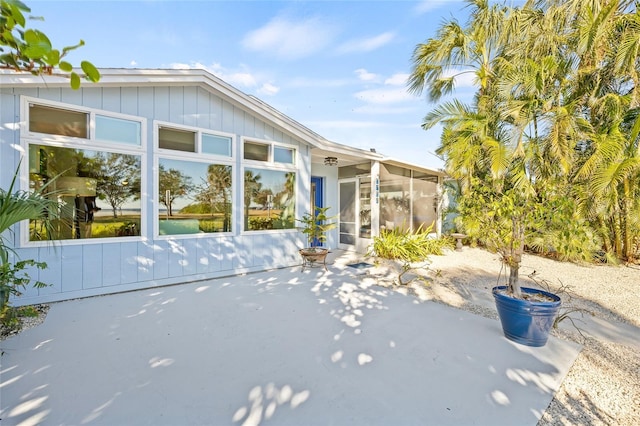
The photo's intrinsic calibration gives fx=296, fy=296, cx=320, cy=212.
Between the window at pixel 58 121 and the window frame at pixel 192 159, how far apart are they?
91 cm

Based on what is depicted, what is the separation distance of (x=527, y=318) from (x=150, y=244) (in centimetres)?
513

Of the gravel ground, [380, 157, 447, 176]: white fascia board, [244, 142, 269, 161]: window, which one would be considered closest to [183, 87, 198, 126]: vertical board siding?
[244, 142, 269, 161]: window

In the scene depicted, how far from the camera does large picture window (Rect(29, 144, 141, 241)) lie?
3.95m

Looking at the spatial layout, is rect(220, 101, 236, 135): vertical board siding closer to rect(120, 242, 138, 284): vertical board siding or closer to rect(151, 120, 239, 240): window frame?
rect(151, 120, 239, 240): window frame

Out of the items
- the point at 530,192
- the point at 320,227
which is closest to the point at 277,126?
the point at 320,227

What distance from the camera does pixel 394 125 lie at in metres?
13.3

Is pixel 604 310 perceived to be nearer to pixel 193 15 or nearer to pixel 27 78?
pixel 27 78

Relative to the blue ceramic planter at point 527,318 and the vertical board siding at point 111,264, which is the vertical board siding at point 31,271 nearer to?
the vertical board siding at point 111,264

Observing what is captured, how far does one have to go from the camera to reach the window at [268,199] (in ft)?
19.2

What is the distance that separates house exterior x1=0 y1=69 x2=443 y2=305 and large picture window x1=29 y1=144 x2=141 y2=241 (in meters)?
0.01

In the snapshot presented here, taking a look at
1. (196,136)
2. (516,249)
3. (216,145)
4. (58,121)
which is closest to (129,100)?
(58,121)

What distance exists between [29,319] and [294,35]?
784 centimetres

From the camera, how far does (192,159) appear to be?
5141 millimetres

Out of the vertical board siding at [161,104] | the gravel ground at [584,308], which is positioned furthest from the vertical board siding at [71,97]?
the gravel ground at [584,308]
